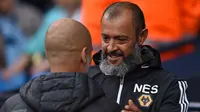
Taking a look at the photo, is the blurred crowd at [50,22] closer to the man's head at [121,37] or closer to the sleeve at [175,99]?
the man's head at [121,37]

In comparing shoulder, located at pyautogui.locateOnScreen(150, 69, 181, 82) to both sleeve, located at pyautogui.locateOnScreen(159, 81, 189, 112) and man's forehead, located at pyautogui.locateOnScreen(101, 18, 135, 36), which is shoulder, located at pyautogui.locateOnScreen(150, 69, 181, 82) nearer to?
sleeve, located at pyautogui.locateOnScreen(159, 81, 189, 112)

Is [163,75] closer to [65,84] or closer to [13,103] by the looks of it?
[65,84]

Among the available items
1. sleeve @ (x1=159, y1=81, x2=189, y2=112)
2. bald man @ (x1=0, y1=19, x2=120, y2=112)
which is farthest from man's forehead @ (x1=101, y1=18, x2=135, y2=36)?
bald man @ (x1=0, y1=19, x2=120, y2=112)

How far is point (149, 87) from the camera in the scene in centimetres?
281

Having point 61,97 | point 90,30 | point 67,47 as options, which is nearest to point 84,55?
point 67,47

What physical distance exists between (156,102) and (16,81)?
7.40ft

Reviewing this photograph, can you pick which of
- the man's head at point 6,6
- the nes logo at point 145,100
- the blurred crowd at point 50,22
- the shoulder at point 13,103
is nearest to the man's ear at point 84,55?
the shoulder at point 13,103

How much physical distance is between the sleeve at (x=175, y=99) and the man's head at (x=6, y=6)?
2.36 meters

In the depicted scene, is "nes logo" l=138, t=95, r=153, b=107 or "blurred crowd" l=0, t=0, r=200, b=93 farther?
"blurred crowd" l=0, t=0, r=200, b=93

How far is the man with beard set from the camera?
2736mm

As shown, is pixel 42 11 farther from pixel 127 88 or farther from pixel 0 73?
pixel 127 88

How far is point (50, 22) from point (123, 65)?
194 cm

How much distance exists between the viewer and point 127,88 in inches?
112

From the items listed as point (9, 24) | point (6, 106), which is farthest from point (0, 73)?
point (6, 106)
